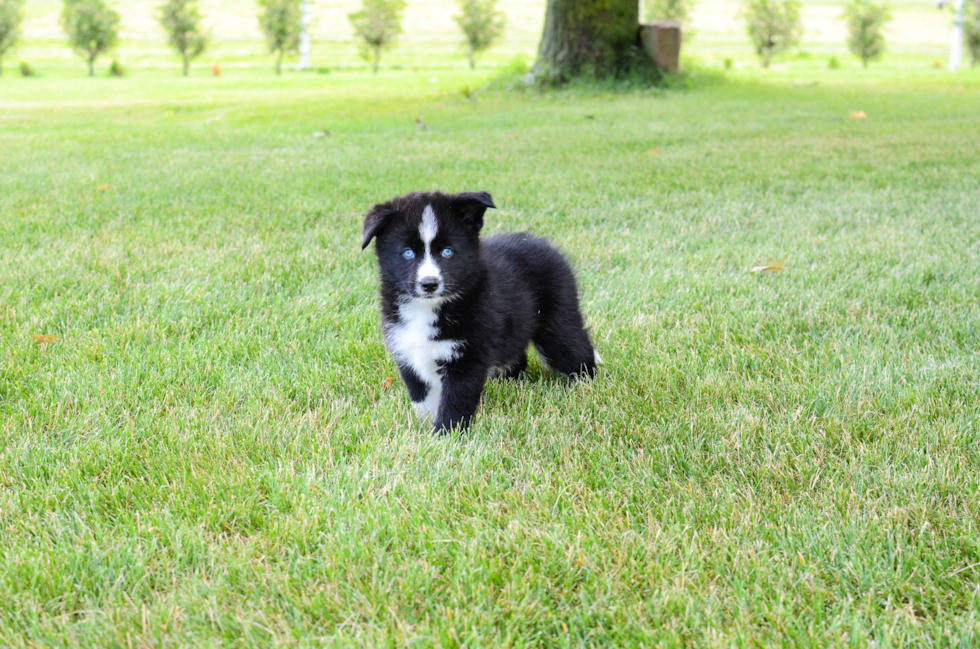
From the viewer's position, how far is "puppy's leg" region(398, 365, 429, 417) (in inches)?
119

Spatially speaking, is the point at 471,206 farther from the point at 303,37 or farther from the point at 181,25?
the point at 181,25

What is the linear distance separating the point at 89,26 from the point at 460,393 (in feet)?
136

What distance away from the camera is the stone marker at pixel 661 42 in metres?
16.5

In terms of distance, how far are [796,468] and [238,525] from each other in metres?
1.69

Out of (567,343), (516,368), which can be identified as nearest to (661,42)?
(516,368)

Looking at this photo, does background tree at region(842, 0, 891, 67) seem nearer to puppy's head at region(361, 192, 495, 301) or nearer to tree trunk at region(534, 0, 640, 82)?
tree trunk at region(534, 0, 640, 82)

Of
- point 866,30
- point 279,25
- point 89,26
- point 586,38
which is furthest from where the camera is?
point 279,25

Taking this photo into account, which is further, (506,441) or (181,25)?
(181,25)

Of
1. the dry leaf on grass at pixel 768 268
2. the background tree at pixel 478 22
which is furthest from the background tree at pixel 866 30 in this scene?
the dry leaf on grass at pixel 768 268

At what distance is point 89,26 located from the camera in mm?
36938

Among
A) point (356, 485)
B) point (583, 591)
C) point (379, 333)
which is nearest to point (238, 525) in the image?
point (356, 485)

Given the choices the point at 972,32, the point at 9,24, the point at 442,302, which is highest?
the point at 9,24

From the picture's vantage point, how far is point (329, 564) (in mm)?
1997

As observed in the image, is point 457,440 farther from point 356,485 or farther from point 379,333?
point 379,333
